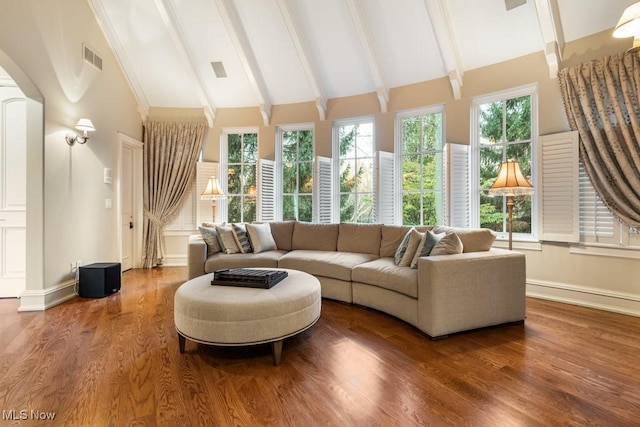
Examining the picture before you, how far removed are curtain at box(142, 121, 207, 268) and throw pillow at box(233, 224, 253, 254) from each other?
5.89 ft

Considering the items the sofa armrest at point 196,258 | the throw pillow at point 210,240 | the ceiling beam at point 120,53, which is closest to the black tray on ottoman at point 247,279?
the sofa armrest at point 196,258

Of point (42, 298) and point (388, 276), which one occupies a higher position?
point (388, 276)

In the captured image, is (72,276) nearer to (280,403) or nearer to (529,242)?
(280,403)

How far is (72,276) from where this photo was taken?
142 inches

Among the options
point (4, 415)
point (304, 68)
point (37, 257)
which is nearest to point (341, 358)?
point (4, 415)

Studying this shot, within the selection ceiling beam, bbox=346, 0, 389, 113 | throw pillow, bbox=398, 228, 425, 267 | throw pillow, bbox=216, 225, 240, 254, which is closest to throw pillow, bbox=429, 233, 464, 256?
throw pillow, bbox=398, 228, 425, 267

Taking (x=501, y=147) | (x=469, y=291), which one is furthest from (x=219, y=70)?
(x=469, y=291)

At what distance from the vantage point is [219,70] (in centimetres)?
502

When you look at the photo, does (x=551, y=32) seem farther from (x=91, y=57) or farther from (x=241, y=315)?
(x=91, y=57)

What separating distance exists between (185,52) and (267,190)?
240 centimetres

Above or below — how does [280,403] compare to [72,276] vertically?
below

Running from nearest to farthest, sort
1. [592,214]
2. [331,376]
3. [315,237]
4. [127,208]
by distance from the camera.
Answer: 1. [331,376]
2. [592,214]
3. [315,237]
4. [127,208]

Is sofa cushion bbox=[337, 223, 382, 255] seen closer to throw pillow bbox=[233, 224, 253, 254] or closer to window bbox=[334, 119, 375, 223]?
window bbox=[334, 119, 375, 223]

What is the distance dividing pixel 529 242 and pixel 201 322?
3569 millimetres
